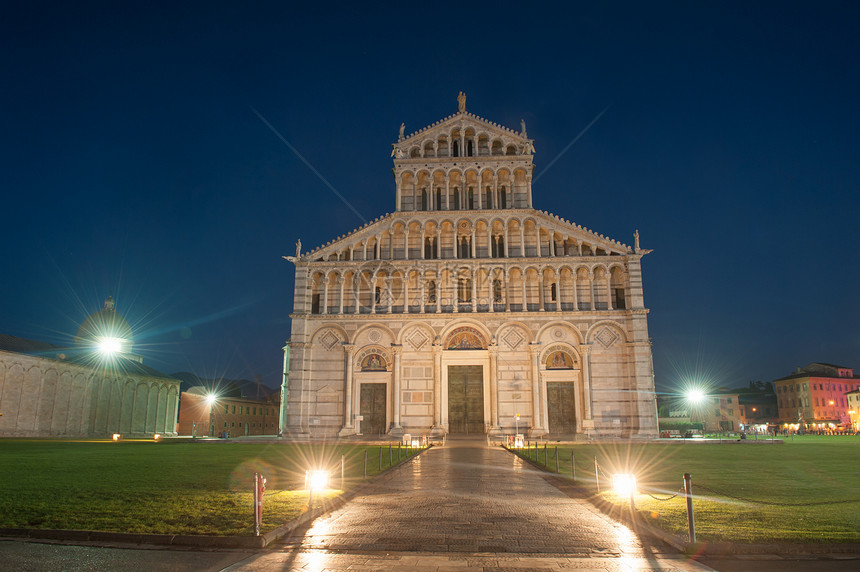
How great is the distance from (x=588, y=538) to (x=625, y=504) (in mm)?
3270

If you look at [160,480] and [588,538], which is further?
[160,480]

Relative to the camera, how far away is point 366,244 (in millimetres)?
46656

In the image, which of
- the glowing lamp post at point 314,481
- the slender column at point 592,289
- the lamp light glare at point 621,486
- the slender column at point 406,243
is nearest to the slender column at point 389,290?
the slender column at point 406,243

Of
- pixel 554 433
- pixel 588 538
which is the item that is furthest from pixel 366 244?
pixel 588 538

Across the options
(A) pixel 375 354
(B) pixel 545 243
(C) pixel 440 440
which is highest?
(B) pixel 545 243

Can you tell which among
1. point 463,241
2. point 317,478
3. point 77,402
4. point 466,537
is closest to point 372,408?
point 463,241

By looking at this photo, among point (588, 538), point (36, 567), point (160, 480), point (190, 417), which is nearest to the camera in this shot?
point (36, 567)

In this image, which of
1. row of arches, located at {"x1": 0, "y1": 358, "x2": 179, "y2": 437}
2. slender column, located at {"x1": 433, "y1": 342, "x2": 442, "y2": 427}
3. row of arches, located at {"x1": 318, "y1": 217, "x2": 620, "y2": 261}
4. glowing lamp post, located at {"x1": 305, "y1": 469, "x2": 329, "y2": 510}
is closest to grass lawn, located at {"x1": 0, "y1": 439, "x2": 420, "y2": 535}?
glowing lamp post, located at {"x1": 305, "y1": 469, "x2": 329, "y2": 510}

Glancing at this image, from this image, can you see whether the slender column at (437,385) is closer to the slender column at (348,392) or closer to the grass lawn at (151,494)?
the slender column at (348,392)

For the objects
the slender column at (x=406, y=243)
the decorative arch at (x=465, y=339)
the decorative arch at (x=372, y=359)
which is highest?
the slender column at (x=406, y=243)

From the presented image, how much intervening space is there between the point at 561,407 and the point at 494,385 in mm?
5345

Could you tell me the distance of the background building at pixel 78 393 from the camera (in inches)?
2089

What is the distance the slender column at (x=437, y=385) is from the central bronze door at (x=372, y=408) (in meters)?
4.07

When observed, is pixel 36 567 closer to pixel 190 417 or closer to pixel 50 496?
pixel 50 496
